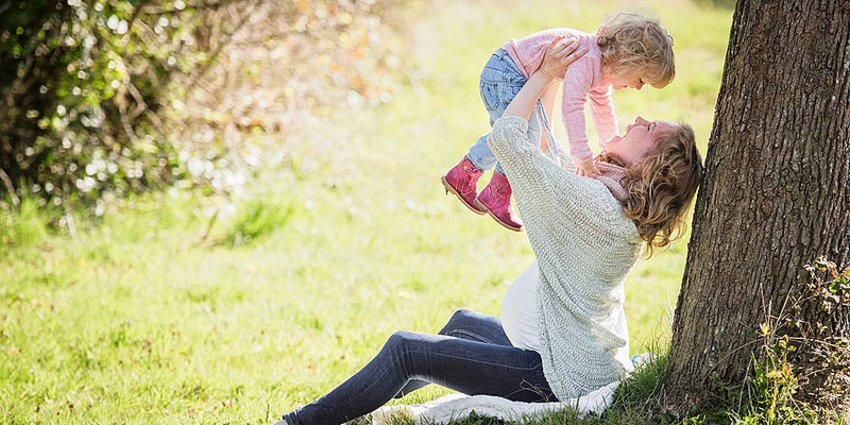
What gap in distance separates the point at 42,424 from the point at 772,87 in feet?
9.60

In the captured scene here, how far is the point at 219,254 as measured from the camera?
5477mm

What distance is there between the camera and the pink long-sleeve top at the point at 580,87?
2.92m

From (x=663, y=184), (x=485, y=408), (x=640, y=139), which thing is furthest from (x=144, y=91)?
(x=663, y=184)

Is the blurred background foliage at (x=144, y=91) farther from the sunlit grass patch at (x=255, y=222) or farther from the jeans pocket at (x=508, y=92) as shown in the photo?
the jeans pocket at (x=508, y=92)

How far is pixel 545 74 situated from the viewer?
9.80ft

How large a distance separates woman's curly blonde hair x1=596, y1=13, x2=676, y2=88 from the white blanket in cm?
109

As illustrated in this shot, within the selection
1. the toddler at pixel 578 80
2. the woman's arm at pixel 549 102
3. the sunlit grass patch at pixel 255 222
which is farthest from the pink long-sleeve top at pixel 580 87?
the sunlit grass patch at pixel 255 222

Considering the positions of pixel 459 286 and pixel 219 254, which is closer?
pixel 459 286

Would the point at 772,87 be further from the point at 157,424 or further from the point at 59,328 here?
the point at 59,328

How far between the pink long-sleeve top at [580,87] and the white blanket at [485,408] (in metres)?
0.82

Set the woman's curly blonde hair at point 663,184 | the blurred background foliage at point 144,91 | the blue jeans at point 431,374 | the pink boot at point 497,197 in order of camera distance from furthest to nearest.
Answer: the blurred background foliage at point 144,91 → the pink boot at point 497,197 → the blue jeans at point 431,374 → the woman's curly blonde hair at point 663,184

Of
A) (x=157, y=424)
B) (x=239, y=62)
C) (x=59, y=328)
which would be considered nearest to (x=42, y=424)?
(x=157, y=424)

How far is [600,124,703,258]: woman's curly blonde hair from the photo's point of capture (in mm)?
2734

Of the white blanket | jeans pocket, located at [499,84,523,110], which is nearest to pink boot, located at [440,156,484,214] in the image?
jeans pocket, located at [499,84,523,110]
